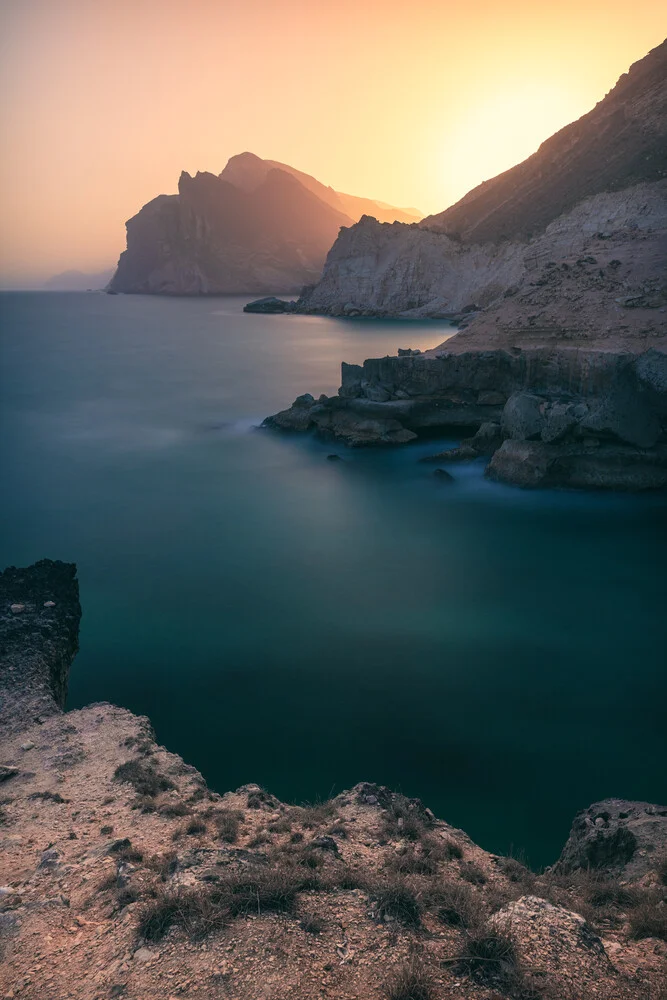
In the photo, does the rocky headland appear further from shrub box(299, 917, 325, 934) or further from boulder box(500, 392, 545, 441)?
shrub box(299, 917, 325, 934)

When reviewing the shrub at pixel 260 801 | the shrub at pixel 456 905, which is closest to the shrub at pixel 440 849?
the shrub at pixel 456 905

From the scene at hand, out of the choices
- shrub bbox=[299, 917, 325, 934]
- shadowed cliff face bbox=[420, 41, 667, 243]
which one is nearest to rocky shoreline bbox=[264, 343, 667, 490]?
shrub bbox=[299, 917, 325, 934]

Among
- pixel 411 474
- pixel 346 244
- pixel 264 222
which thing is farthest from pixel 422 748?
pixel 264 222

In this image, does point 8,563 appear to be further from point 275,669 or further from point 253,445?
point 253,445

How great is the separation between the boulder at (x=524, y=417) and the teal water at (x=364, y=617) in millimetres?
2272

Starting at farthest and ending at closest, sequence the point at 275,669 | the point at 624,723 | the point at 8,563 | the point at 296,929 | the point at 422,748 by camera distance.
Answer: the point at 8,563, the point at 275,669, the point at 624,723, the point at 422,748, the point at 296,929

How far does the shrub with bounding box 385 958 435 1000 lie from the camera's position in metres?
3.89

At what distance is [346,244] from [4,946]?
91.9 meters

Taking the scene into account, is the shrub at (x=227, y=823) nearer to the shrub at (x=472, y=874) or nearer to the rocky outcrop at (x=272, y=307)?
the shrub at (x=472, y=874)

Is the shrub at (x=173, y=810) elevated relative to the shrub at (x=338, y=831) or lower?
elevated

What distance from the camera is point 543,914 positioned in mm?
4621

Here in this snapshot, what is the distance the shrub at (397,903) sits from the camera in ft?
15.0

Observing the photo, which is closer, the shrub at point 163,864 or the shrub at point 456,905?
the shrub at point 456,905

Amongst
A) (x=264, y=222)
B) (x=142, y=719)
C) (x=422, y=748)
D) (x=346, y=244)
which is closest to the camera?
(x=142, y=719)
